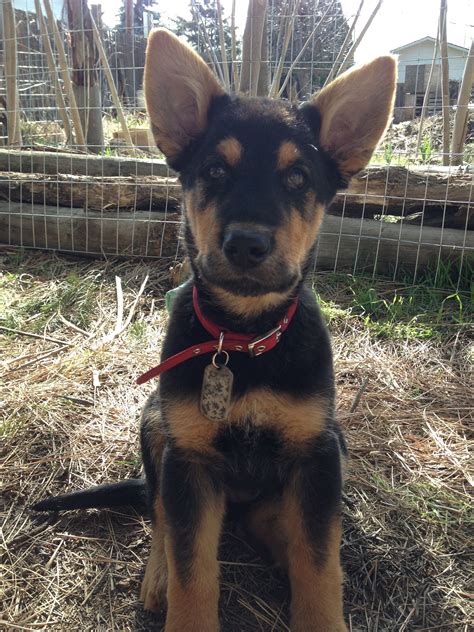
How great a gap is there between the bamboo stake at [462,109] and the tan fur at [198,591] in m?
4.48

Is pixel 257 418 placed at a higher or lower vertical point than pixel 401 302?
higher

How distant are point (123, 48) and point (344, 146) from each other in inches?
470

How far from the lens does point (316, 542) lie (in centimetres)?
215

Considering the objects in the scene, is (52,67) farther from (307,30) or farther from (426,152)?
(426,152)

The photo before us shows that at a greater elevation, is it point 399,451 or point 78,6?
point 78,6

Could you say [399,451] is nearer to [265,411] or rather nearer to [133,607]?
[265,411]

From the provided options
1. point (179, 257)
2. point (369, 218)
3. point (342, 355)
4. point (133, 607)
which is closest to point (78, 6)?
point (179, 257)

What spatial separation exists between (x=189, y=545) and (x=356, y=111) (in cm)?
189

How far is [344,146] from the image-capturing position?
2588mm

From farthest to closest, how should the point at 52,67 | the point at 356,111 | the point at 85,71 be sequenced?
the point at 85,71
the point at 52,67
the point at 356,111

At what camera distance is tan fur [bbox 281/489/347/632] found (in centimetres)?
212

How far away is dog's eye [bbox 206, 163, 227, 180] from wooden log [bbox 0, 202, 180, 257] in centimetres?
346

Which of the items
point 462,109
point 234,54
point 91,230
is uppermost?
point 234,54

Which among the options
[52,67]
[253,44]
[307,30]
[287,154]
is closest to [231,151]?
[287,154]
